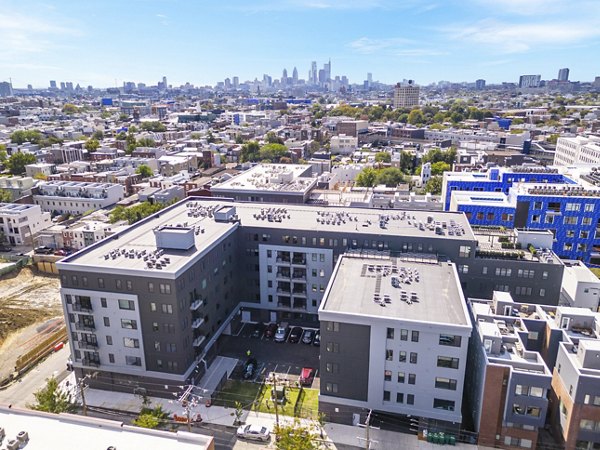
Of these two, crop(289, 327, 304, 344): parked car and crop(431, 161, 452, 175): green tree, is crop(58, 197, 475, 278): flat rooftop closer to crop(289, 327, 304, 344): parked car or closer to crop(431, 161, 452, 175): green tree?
crop(289, 327, 304, 344): parked car

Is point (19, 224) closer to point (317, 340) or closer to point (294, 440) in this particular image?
point (317, 340)

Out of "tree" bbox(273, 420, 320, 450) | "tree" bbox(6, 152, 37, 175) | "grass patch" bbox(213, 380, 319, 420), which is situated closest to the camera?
"tree" bbox(273, 420, 320, 450)

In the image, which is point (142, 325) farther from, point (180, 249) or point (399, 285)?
point (399, 285)

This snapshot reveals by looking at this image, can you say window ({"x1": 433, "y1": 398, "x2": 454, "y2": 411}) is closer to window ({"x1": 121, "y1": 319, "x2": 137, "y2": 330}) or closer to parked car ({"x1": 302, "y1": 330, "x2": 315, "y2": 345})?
A: parked car ({"x1": 302, "y1": 330, "x2": 315, "y2": 345})

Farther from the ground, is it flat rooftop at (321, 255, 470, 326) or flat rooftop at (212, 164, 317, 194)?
flat rooftop at (212, 164, 317, 194)

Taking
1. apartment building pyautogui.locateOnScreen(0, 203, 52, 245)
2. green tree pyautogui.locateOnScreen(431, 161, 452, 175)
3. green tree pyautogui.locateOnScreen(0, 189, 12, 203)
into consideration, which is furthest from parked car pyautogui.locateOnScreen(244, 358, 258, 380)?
green tree pyautogui.locateOnScreen(431, 161, 452, 175)

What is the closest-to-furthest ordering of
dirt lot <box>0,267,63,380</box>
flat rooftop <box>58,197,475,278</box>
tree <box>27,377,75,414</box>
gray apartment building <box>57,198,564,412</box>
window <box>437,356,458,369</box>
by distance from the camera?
window <box>437,356,458,369</box>
tree <box>27,377,75,414</box>
gray apartment building <box>57,198,564,412</box>
flat rooftop <box>58,197,475,278</box>
dirt lot <box>0,267,63,380</box>

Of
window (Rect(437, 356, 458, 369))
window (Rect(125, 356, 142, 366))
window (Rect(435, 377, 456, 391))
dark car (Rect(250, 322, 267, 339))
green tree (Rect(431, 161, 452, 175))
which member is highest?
green tree (Rect(431, 161, 452, 175))

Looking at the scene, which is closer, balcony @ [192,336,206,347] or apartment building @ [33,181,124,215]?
balcony @ [192,336,206,347]

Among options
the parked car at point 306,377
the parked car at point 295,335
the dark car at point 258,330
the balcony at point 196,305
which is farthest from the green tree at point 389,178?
the balcony at point 196,305
